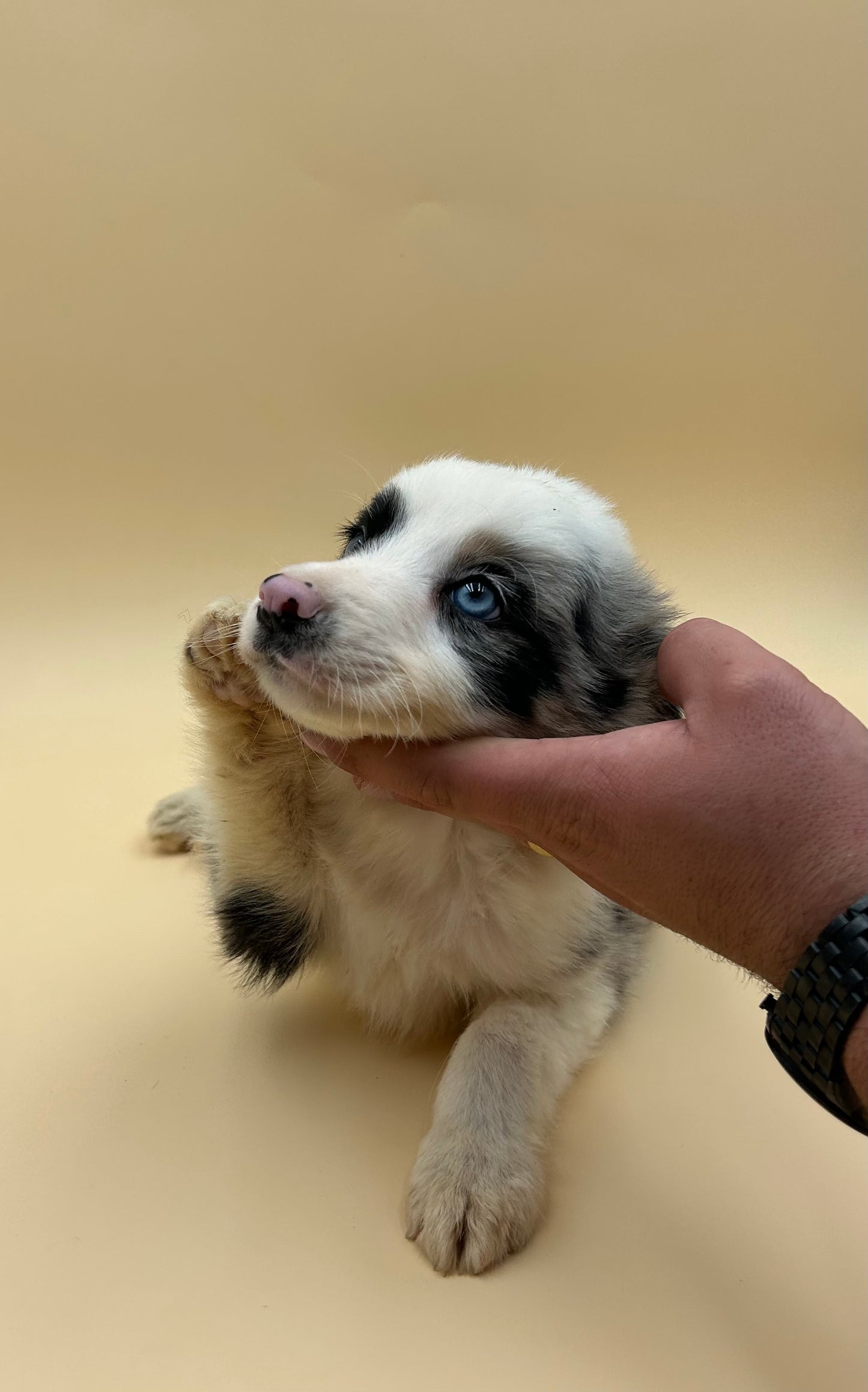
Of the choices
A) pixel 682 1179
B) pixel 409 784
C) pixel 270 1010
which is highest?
pixel 409 784

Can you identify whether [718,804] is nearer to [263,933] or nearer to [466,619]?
[466,619]

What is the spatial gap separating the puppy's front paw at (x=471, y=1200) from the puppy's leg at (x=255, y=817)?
547mm

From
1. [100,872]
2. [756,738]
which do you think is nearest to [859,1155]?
[756,738]

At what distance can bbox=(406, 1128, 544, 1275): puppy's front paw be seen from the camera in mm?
1645

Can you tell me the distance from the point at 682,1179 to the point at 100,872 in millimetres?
1802

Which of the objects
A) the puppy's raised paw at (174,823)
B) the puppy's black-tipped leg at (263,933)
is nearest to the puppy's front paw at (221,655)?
the puppy's black-tipped leg at (263,933)

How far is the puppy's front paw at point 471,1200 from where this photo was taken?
1645 millimetres

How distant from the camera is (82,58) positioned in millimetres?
3357

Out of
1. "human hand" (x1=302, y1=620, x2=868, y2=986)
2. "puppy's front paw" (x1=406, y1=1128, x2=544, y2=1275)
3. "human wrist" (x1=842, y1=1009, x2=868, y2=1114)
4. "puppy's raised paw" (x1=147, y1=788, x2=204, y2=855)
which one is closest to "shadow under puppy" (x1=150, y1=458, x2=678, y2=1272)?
"puppy's front paw" (x1=406, y1=1128, x2=544, y2=1275)

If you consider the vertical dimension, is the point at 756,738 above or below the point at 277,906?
above

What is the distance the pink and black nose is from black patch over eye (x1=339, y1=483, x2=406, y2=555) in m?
0.44

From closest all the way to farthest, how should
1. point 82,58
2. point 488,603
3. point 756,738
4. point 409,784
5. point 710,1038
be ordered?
1. point 756,738
2. point 409,784
3. point 488,603
4. point 710,1038
5. point 82,58

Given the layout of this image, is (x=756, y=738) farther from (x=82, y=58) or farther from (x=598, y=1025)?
(x=82, y=58)

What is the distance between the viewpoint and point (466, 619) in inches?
67.9
